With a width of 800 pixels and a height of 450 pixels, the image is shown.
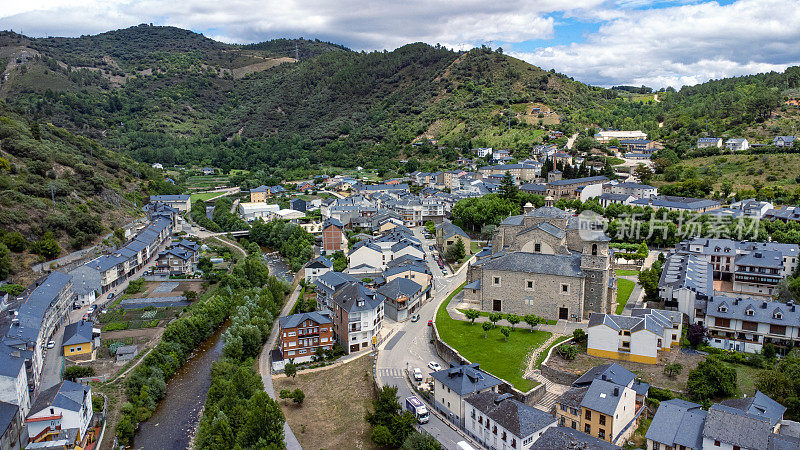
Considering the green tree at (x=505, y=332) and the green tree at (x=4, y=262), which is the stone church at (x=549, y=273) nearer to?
the green tree at (x=505, y=332)

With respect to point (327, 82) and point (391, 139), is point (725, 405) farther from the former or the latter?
point (327, 82)

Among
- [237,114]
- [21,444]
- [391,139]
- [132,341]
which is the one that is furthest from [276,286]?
[237,114]

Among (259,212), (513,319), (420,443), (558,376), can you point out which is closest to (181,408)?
(420,443)

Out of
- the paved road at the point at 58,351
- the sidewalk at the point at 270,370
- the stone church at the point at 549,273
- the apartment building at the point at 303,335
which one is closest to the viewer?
the sidewalk at the point at 270,370

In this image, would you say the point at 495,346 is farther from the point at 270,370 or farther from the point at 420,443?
the point at 270,370

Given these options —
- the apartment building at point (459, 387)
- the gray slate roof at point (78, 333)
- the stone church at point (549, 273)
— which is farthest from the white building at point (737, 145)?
the gray slate roof at point (78, 333)

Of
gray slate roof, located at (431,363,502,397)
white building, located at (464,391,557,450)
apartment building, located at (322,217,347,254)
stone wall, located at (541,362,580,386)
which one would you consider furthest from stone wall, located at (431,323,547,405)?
apartment building, located at (322,217,347,254)
